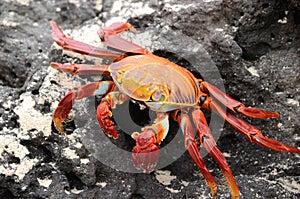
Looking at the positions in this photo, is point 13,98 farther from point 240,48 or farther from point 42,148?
point 240,48

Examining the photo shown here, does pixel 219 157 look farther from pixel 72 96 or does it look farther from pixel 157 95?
pixel 72 96

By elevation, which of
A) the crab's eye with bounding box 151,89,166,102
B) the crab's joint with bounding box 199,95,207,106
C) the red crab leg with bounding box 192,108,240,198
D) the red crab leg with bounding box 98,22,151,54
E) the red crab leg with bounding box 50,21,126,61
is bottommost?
the red crab leg with bounding box 192,108,240,198

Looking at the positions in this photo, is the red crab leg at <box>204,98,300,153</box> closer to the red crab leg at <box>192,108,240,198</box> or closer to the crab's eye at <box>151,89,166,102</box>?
the red crab leg at <box>192,108,240,198</box>

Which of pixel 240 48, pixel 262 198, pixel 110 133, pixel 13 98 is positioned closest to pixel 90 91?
pixel 110 133

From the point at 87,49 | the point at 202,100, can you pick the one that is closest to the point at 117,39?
the point at 87,49

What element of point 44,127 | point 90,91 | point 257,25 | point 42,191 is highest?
point 257,25

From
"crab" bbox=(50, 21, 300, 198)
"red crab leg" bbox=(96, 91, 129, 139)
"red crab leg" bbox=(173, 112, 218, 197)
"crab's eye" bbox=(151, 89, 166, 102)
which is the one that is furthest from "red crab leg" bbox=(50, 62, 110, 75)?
"red crab leg" bbox=(173, 112, 218, 197)
